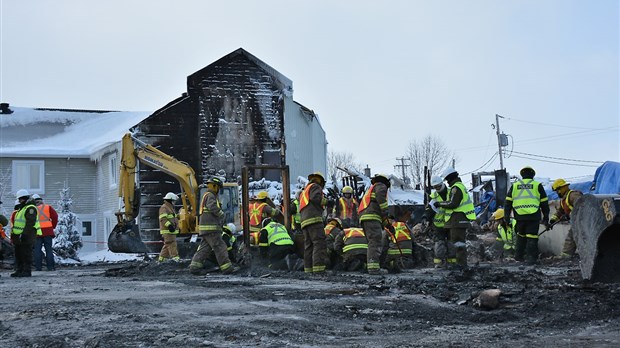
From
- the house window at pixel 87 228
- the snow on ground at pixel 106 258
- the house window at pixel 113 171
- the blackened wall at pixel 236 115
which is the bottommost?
the snow on ground at pixel 106 258

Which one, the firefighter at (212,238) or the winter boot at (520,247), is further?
the winter boot at (520,247)

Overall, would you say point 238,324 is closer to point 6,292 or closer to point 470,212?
point 6,292

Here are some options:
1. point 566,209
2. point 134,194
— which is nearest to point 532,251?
point 566,209

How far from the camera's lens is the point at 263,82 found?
38.3 metres

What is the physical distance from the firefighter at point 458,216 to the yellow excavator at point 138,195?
10.2 m

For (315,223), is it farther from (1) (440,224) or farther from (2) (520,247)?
(2) (520,247)

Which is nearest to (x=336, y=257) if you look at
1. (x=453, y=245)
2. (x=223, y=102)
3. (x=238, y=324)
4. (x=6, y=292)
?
(x=453, y=245)

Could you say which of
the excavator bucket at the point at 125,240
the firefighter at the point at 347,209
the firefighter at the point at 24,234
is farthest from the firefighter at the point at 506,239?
the firefighter at the point at 24,234

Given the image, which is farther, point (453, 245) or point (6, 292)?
point (453, 245)

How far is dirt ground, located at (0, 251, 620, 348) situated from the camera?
7.21 metres

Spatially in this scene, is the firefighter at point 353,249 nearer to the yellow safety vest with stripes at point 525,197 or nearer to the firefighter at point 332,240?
the firefighter at point 332,240

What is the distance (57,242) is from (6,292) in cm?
2090

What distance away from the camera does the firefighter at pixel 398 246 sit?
15641 mm

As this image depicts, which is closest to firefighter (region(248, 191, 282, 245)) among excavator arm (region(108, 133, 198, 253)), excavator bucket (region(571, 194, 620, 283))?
excavator arm (region(108, 133, 198, 253))
